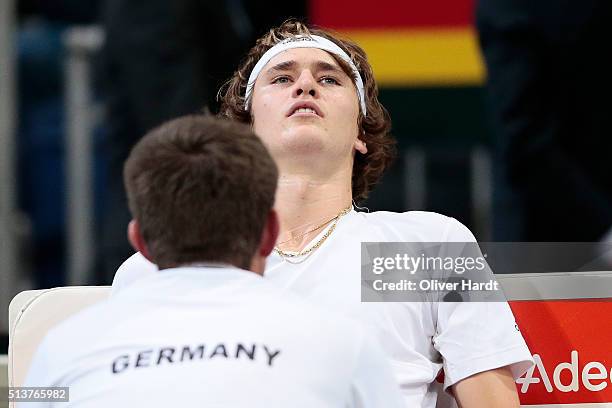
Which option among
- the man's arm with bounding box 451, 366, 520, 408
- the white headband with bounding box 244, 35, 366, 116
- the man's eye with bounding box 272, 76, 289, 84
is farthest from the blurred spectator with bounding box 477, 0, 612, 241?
the man's arm with bounding box 451, 366, 520, 408

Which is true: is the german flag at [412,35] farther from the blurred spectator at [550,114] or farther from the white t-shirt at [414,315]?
the white t-shirt at [414,315]

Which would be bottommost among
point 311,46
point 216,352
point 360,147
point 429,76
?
point 216,352

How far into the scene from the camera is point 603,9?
362 cm

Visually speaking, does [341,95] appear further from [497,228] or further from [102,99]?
[102,99]

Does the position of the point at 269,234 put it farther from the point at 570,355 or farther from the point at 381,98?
the point at 381,98

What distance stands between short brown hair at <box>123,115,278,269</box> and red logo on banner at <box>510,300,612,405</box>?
2.81ft

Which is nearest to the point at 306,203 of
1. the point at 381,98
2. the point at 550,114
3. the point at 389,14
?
the point at 550,114

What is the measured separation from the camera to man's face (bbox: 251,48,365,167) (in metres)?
2.51

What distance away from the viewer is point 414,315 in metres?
2.28

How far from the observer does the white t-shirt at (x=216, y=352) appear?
1.53 meters

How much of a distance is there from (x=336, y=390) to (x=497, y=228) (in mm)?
2093

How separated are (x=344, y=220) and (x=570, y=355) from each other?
0.54 m

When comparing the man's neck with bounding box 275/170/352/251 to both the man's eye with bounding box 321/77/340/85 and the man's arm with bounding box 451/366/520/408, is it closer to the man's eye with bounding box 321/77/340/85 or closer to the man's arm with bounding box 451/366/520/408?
the man's eye with bounding box 321/77/340/85

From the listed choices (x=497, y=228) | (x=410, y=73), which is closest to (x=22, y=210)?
(x=410, y=73)
